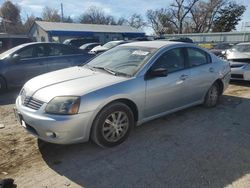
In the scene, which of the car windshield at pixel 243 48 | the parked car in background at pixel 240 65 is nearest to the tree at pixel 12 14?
the car windshield at pixel 243 48

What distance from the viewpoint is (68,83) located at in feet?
11.5

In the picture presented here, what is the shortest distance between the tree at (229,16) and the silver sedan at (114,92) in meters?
50.6

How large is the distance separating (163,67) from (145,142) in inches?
50.8

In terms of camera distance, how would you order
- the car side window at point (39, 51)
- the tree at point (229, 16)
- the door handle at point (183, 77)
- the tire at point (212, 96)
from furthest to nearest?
the tree at point (229, 16) < the car side window at point (39, 51) < the tire at point (212, 96) < the door handle at point (183, 77)

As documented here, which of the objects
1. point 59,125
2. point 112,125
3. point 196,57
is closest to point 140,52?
point 196,57

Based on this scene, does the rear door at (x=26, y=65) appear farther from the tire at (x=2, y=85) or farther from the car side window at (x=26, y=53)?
the tire at (x=2, y=85)

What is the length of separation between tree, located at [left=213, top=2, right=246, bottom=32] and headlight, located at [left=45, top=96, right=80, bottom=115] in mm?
53139

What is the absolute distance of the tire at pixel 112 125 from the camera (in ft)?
11.0

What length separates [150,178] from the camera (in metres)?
2.88

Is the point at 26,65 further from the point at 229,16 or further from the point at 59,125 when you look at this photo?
the point at 229,16

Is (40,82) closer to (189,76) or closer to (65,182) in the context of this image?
(65,182)

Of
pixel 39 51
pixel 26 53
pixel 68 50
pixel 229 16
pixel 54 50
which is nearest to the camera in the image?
pixel 26 53

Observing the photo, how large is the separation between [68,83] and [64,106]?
53 cm

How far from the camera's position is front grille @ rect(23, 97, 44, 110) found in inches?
126
